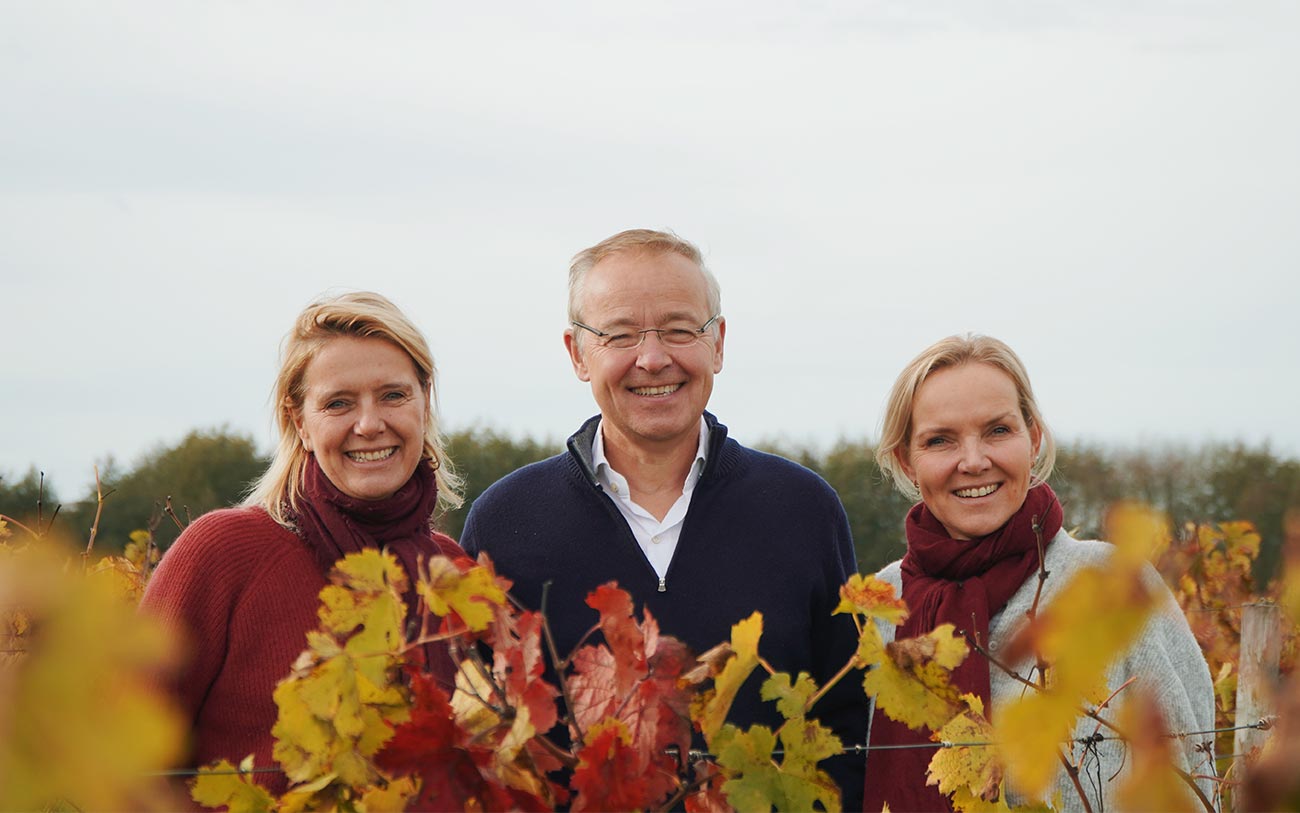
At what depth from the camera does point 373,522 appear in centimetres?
317

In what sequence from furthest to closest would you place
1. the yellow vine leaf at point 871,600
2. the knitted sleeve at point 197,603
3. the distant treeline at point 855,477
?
the distant treeline at point 855,477
the knitted sleeve at point 197,603
the yellow vine leaf at point 871,600

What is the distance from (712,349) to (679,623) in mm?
725

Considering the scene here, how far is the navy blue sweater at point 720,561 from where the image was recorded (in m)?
3.27

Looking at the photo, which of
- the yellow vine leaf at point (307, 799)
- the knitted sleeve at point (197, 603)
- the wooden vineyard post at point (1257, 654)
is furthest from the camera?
the wooden vineyard post at point (1257, 654)

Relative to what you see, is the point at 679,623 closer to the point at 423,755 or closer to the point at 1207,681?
the point at 1207,681

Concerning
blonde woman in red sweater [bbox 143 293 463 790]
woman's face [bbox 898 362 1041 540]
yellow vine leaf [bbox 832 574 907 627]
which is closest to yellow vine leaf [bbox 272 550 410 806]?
yellow vine leaf [bbox 832 574 907 627]

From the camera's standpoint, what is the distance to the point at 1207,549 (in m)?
8.03

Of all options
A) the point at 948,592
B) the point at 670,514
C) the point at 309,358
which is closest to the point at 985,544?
the point at 948,592

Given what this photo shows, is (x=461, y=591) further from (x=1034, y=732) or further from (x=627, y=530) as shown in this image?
(x=627, y=530)

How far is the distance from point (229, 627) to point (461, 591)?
1369 millimetres

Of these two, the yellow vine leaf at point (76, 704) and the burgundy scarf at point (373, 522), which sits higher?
the burgundy scarf at point (373, 522)

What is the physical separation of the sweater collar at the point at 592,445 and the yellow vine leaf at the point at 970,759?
131 centimetres

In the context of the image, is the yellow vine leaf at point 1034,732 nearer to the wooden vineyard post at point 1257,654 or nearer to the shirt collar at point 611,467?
the shirt collar at point 611,467

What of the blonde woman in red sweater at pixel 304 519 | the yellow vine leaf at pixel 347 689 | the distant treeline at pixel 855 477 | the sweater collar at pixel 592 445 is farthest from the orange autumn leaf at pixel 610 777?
the distant treeline at pixel 855 477
